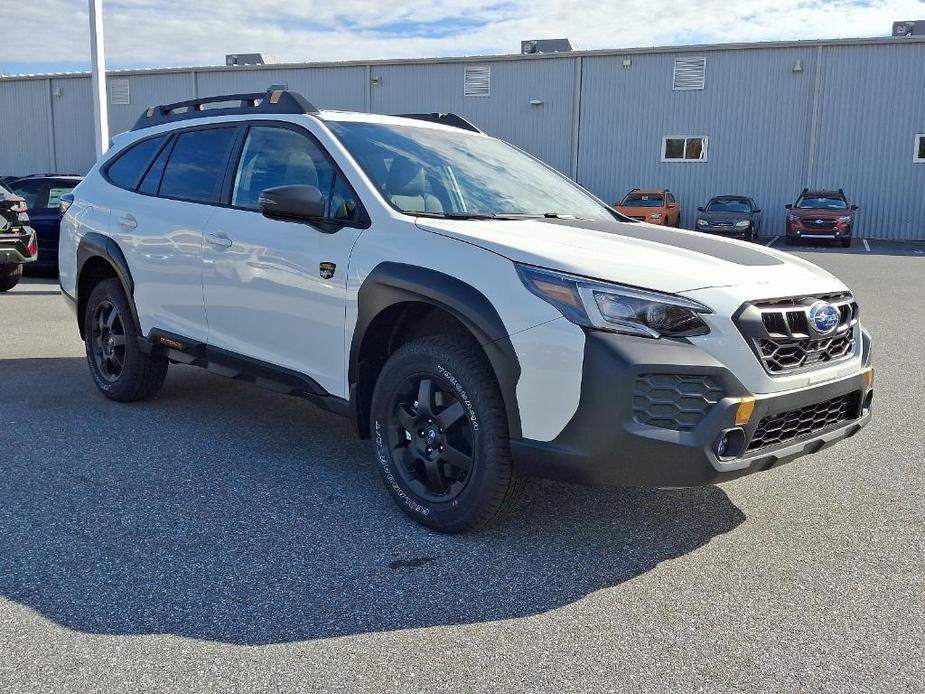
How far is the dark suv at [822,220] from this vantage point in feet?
81.9

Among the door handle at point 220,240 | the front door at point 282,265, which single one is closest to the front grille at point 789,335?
the front door at point 282,265

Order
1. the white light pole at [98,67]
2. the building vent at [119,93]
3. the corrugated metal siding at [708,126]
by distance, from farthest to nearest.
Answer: the building vent at [119,93], the corrugated metal siding at [708,126], the white light pole at [98,67]

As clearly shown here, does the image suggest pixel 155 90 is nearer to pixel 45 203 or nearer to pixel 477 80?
pixel 477 80

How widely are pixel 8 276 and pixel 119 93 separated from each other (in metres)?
27.3

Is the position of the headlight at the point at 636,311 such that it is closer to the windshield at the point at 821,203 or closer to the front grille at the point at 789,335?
the front grille at the point at 789,335

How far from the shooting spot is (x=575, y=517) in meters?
3.91

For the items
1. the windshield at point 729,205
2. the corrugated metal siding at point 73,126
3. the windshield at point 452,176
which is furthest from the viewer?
the corrugated metal siding at point 73,126

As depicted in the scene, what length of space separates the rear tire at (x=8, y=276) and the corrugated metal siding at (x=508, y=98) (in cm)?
2049

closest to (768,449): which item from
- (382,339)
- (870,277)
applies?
(382,339)

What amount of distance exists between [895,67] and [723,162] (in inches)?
226

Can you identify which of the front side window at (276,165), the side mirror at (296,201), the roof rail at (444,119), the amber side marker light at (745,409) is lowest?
the amber side marker light at (745,409)

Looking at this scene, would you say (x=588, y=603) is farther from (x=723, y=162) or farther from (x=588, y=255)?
(x=723, y=162)

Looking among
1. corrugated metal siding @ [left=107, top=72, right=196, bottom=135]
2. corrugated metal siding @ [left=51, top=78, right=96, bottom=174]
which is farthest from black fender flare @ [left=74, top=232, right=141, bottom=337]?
corrugated metal siding @ [left=51, top=78, right=96, bottom=174]

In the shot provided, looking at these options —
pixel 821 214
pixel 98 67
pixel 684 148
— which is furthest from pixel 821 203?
pixel 98 67
